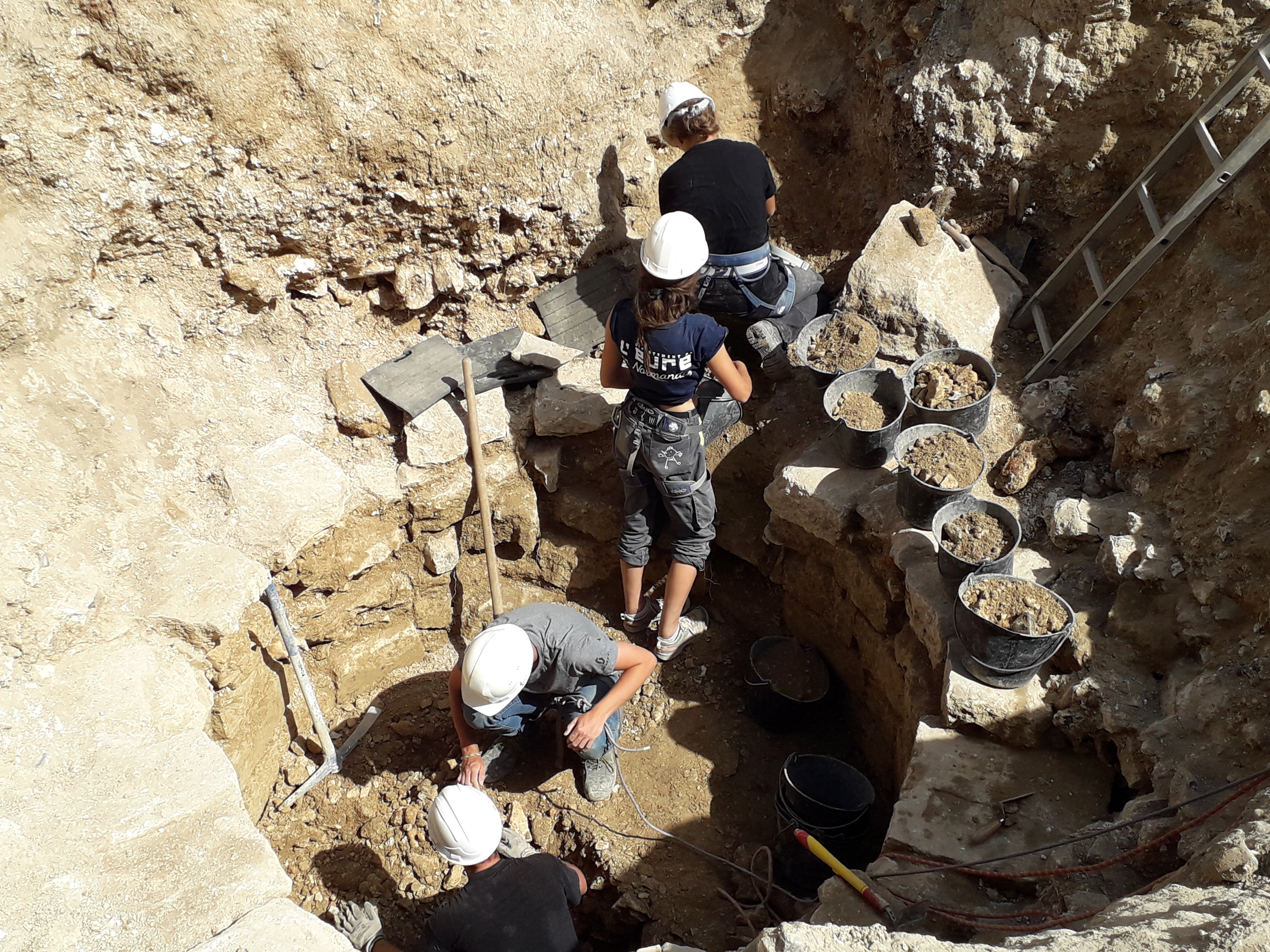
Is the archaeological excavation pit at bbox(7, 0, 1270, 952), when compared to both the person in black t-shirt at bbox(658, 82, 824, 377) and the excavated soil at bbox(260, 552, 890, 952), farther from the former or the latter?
the person in black t-shirt at bbox(658, 82, 824, 377)

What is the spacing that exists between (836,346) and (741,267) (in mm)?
743

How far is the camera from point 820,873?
3.96m

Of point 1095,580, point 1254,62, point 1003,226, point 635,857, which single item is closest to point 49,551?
point 635,857

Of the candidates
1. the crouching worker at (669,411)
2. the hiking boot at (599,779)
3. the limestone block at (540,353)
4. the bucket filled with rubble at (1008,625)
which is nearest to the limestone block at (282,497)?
the limestone block at (540,353)

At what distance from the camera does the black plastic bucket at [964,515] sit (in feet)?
12.0

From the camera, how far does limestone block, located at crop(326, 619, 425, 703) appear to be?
5031 mm

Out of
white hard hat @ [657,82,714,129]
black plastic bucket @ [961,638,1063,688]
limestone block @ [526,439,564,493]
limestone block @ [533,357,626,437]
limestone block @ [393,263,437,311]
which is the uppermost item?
white hard hat @ [657,82,714,129]

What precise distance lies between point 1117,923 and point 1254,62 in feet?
13.0

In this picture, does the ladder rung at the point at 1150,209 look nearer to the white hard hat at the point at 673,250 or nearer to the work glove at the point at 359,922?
the white hard hat at the point at 673,250

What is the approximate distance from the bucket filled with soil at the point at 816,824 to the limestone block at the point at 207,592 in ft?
9.42

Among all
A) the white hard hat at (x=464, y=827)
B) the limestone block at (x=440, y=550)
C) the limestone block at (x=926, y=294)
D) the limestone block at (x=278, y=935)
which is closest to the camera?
the limestone block at (x=278, y=935)

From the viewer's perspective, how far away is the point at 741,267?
4.68 m

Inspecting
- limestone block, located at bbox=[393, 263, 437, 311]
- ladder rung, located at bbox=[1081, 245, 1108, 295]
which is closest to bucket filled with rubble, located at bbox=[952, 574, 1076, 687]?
ladder rung, located at bbox=[1081, 245, 1108, 295]

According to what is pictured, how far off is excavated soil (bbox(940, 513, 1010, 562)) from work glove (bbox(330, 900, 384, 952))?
11.0 ft
